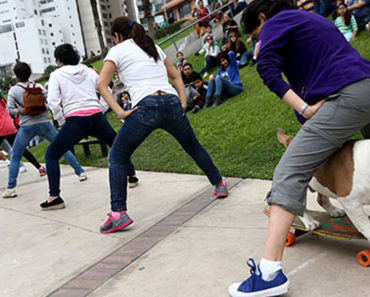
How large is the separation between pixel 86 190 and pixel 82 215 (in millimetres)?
1278

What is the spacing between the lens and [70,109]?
4766 millimetres

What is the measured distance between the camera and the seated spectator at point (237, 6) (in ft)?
50.5

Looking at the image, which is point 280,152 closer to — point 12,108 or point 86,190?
point 86,190

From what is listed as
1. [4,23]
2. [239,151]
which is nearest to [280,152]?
[239,151]

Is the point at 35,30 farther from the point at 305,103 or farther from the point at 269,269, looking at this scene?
the point at 269,269

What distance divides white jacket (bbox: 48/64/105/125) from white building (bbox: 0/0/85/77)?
10029 cm

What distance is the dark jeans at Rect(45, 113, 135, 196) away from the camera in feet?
15.5

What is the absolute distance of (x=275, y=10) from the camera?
2.44 m

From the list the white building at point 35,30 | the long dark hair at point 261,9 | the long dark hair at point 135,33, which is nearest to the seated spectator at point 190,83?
the long dark hair at point 135,33

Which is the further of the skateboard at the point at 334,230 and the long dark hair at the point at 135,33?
the long dark hair at the point at 135,33

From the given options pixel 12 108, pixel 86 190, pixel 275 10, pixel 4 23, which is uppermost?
pixel 4 23

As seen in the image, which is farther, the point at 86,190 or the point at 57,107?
the point at 86,190

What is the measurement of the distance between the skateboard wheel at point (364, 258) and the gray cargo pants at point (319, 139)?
55 cm

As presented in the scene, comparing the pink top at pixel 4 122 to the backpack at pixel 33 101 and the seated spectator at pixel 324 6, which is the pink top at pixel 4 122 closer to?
the backpack at pixel 33 101
